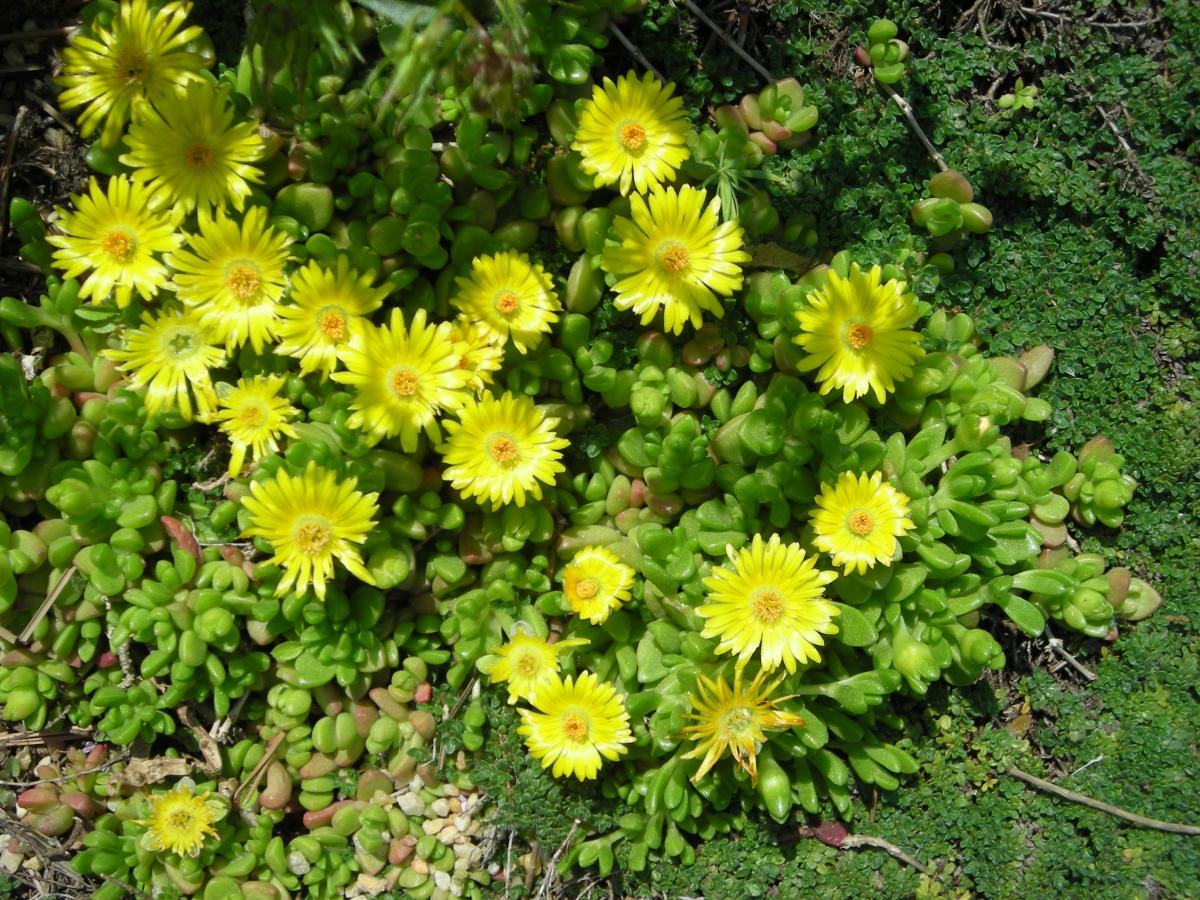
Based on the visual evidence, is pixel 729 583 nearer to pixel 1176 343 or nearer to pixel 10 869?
pixel 1176 343

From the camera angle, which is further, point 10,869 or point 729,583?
point 10,869

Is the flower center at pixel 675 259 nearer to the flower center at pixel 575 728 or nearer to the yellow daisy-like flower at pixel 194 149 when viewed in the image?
the yellow daisy-like flower at pixel 194 149

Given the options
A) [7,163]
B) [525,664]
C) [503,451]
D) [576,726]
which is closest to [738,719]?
[576,726]

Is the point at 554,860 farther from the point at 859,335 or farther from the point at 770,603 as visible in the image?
the point at 859,335

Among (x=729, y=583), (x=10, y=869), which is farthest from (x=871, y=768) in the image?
(x=10, y=869)

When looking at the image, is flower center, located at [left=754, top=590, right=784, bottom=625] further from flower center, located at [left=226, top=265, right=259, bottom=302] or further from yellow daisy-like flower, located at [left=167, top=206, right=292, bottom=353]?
flower center, located at [left=226, top=265, right=259, bottom=302]

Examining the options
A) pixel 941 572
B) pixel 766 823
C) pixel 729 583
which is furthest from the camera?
pixel 766 823

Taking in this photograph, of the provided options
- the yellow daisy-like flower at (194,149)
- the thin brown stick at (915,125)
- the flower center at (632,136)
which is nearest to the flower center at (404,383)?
the yellow daisy-like flower at (194,149)

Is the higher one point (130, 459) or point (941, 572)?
point (130, 459)
